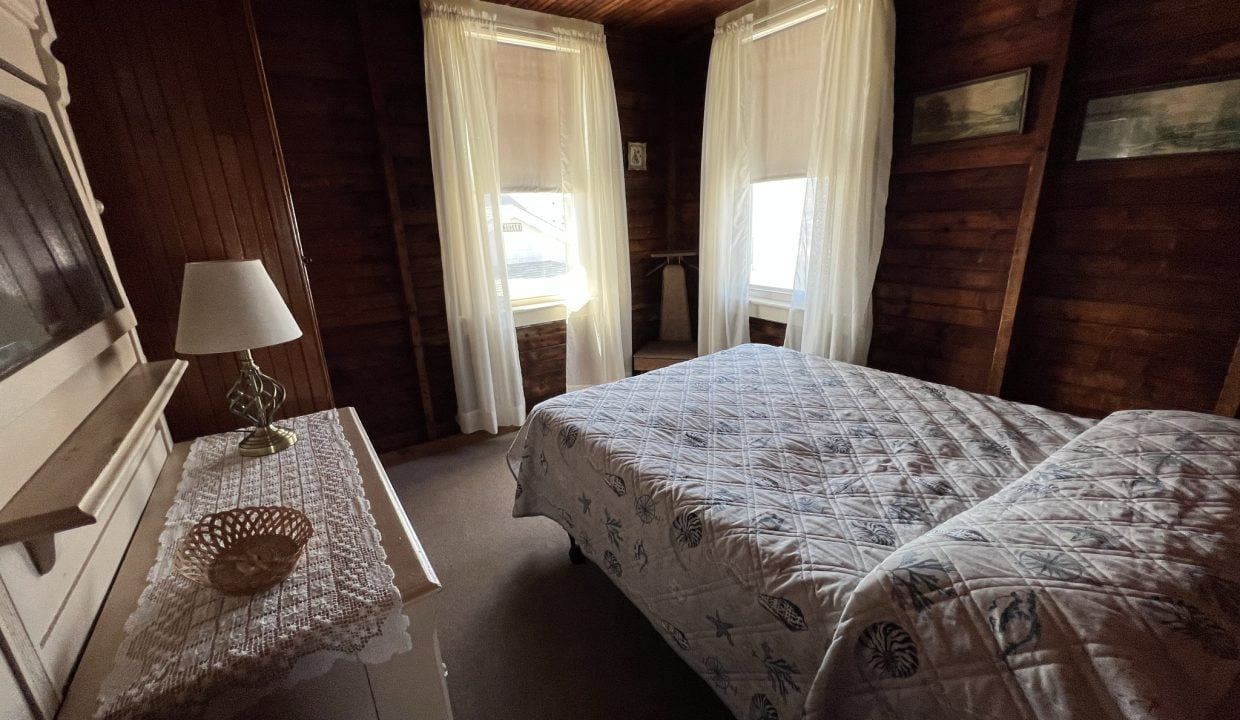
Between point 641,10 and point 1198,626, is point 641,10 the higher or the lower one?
the higher one

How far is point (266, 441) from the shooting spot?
136 centimetres

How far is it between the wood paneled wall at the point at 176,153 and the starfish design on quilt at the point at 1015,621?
2.15 m

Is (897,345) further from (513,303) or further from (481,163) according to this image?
(481,163)

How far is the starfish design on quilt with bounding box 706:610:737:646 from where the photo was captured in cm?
109

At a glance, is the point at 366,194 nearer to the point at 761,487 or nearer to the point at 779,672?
the point at 761,487

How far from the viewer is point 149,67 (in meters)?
1.49

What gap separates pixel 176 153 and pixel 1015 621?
2404 mm

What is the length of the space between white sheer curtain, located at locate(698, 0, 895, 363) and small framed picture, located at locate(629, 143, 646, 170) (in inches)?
18.8

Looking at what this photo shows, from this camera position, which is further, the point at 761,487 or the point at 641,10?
the point at 641,10

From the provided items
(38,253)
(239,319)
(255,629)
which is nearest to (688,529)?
(255,629)

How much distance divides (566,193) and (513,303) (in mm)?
779

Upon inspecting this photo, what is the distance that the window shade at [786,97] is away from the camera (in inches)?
105

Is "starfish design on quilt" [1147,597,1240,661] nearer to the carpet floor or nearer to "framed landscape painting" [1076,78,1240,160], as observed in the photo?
the carpet floor

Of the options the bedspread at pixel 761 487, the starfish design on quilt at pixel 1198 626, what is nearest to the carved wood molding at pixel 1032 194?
the bedspread at pixel 761 487
